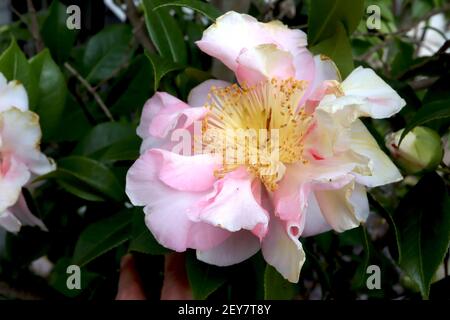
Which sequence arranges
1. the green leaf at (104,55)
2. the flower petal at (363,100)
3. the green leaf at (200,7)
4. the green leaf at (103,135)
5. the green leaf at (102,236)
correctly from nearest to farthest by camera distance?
the flower petal at (363,100)
the green leaf at (200,7)
the green leaf at (102,236)
the green leaf at (103,135)
the green leaf at (104,55)

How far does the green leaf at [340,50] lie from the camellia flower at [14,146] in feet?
1.07

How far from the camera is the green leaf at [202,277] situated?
1.96 feet

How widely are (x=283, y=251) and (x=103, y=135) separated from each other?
40cm

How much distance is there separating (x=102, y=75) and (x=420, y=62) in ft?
1.85

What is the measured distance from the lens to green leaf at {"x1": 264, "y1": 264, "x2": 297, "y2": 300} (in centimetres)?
57

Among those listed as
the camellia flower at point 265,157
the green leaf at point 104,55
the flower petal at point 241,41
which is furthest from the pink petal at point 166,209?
the green leaf at point 104,55

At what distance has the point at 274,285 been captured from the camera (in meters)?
0.58

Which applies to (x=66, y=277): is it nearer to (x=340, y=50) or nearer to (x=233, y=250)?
(x=233, y=250)

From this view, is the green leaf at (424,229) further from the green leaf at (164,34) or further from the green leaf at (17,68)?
the green leaf at (17,68)

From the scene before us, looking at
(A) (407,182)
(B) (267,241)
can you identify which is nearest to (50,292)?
(B) (267,241)

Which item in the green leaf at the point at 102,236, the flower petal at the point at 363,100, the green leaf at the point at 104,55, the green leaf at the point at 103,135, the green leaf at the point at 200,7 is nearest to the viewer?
the flower petal at the point at 363,100

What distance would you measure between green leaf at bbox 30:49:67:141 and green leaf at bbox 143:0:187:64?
0.16m

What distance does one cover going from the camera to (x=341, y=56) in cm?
57

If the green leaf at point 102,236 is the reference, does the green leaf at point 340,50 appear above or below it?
above
